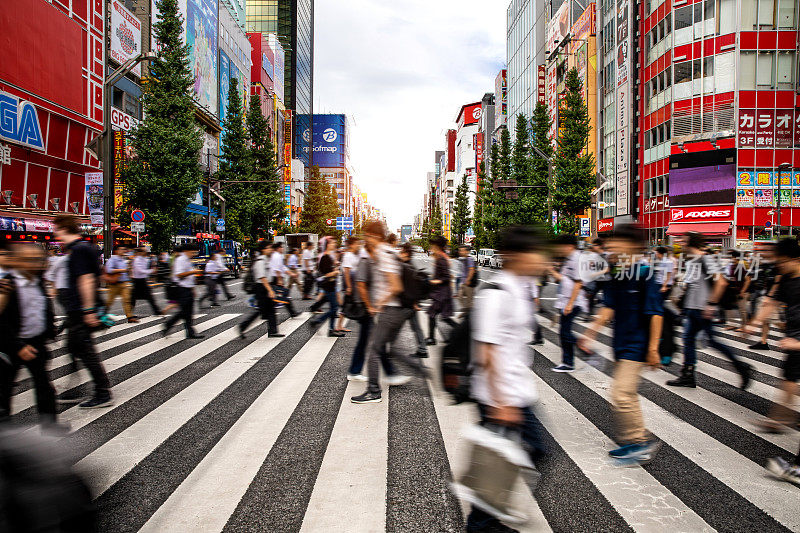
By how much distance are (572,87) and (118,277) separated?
28.6 m

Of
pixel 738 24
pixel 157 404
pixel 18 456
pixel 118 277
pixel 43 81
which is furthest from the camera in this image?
pixel 738 24

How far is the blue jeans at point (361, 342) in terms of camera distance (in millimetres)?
5922

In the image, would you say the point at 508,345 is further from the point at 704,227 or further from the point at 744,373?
the point at 704,227

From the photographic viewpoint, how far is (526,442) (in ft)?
9.12

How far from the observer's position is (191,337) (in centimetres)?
938

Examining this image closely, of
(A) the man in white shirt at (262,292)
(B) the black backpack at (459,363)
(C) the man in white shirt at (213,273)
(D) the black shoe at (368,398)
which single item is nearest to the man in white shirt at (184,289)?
(A) the man in white shirt at (262,292)

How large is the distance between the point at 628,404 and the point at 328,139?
129m

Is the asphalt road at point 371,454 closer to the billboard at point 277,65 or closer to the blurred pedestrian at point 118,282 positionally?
the blurred pedestrian at point 118,282

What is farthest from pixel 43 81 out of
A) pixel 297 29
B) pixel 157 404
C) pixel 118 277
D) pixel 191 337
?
pixel 297 29

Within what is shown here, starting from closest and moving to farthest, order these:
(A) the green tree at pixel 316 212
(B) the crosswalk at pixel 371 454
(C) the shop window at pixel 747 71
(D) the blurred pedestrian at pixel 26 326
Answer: (B) the crosswalk at pixel 371 454 < (D) the blurred pedestrian at pixel 26 326 < (C) the shop window at pixel 747 71 < (A) the green tree at pixel 316 212

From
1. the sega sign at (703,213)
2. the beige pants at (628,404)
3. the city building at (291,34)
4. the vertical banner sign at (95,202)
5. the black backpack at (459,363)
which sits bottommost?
the beige pants at (628,404)

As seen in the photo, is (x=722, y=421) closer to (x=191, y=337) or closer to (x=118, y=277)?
(x=191, y=337)

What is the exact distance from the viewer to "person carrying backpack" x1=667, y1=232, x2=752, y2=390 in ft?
18.9

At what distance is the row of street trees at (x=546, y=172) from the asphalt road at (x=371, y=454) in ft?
55.3
